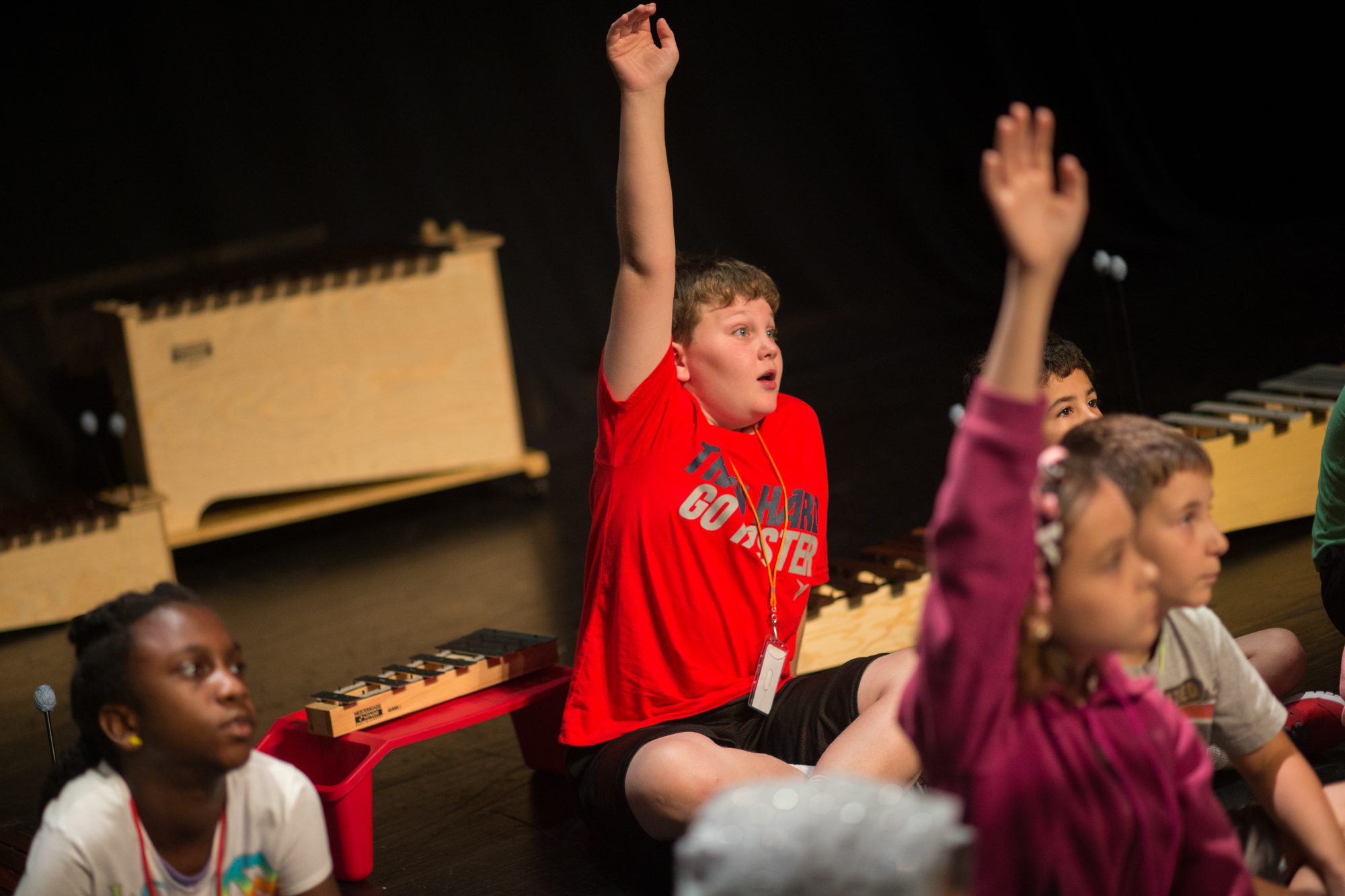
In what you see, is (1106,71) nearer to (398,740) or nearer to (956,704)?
(398,740)

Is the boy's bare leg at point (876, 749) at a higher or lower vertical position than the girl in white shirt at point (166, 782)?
lower

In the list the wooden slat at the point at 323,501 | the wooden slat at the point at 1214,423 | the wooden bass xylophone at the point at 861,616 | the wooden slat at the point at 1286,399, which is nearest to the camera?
the wooden bass xylophone at the point at 861,616

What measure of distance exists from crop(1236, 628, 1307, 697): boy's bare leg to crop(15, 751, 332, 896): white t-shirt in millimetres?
1775

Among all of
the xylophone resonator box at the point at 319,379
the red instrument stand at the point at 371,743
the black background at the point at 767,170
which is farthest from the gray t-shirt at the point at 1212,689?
the xylophone resonator box at the point at 319,379

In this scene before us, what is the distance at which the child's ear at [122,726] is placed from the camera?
1.95m

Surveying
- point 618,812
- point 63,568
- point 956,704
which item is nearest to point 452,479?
point 63,568

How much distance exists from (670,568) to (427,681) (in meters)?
0.67

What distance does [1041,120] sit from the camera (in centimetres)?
156

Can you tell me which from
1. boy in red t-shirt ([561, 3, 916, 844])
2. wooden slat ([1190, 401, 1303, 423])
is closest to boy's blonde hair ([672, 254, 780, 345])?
boy in red t-shirt ([561, 3, 916, 844])

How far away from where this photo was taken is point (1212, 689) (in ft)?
6.83

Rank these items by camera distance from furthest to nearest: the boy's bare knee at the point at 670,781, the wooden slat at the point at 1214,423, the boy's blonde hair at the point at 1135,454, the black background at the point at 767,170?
the black background at the point at 767,170 → the wooden slat at the point at 1214,423 → the boy's bare knee at the point at 670,781 → the boy's blonde hair at the point at 1135,454

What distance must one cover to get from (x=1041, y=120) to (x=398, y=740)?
6.05 ft

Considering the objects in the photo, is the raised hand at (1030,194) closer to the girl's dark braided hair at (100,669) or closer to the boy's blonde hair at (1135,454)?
the boy's blonde hair at (1135,454)

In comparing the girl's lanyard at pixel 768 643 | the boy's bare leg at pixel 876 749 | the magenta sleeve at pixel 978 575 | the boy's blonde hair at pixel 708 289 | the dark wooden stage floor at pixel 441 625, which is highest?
the boy's blonde hair at pixel 708 289
